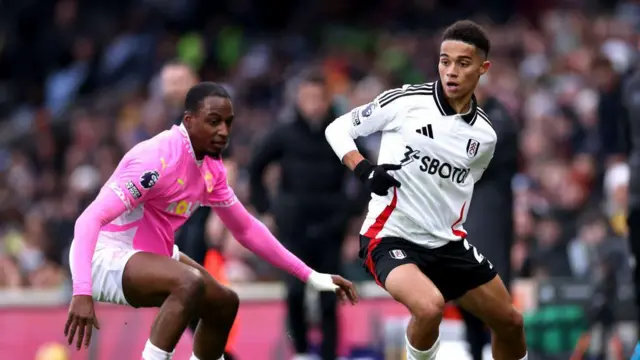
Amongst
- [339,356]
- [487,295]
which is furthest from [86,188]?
[487,295]

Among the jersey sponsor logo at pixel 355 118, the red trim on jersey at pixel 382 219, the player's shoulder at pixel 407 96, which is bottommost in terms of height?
the red trim on jersey at pixel 382 219

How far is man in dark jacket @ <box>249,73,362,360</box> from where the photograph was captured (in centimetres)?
1191

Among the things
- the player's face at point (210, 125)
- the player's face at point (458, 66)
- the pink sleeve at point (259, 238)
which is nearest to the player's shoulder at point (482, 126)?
the player's face at point (458, 66)

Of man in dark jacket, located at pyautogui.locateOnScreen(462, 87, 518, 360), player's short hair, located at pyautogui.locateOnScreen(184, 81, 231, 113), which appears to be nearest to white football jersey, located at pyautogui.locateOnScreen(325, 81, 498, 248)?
player's short hair, located at pyautogui.locateOnScreen(184, 81, 231, 113)

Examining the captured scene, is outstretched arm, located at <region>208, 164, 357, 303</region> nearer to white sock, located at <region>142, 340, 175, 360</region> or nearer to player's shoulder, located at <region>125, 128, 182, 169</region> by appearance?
player's shoulder, located at <region>125, 128, 182, 169</region>

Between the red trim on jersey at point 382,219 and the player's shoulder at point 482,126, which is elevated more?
the player's shoulder at point 482,126

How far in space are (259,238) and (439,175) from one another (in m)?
1.25

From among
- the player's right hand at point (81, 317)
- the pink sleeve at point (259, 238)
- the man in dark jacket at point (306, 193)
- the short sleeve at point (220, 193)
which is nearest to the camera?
the player's right hand at point (81, 317)

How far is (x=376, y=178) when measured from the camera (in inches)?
320

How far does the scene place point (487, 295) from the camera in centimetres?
854

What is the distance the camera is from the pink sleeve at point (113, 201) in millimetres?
7887

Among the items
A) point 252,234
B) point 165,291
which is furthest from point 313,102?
point 165,291

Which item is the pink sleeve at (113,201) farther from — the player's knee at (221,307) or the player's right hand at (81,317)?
the player's knee at (221,307)

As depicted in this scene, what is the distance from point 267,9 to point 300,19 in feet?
3.04
